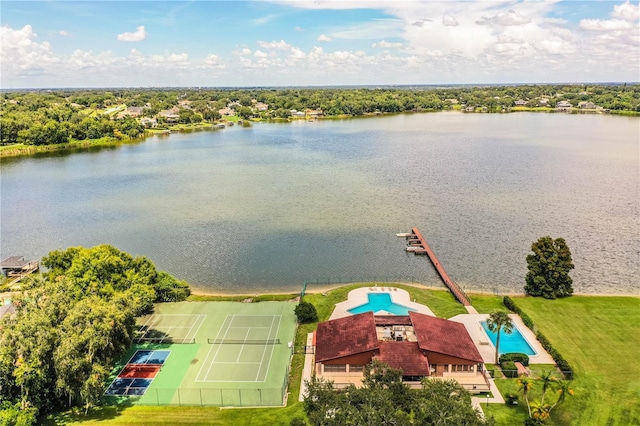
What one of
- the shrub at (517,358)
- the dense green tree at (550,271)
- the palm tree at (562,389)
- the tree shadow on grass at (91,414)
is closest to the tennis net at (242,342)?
the tree shadow on grass at (91,414)

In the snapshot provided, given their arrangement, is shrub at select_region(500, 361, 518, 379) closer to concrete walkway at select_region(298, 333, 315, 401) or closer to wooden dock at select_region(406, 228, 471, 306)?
wooden dock at select_region(406, 228, 471, 306)

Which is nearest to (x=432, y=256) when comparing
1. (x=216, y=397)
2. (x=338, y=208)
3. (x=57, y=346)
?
(x=338, y=208)

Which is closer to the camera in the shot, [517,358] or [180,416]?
[180,416]

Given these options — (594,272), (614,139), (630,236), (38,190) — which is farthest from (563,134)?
(38,190)

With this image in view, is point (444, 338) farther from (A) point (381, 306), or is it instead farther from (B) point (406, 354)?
(A) point (381, 306)

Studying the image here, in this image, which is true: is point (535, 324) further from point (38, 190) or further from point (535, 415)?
point (38, 190)

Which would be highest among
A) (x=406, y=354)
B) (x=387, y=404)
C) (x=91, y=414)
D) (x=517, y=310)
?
(x=387, y=404)

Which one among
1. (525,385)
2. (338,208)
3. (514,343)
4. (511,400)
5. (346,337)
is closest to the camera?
(525,385)

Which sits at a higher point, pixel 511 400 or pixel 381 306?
pixel 381 306
